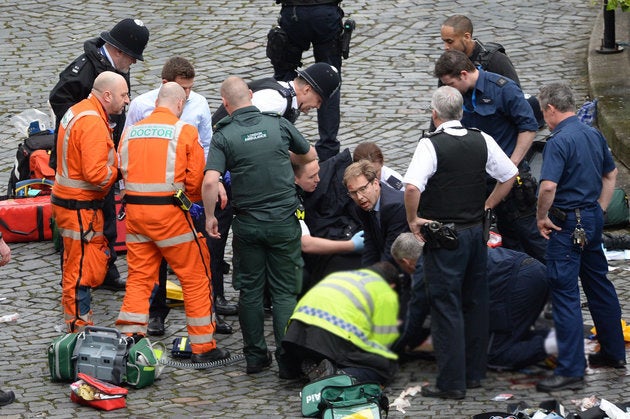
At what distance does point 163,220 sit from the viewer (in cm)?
805

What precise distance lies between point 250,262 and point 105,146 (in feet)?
4.22

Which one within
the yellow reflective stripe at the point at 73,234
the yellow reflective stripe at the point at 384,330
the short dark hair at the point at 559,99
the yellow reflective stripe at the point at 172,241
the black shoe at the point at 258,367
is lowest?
the black shoe at the point at 258,367

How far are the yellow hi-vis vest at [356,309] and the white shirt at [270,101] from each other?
5.05ft

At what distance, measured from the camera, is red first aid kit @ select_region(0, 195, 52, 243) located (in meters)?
10.3

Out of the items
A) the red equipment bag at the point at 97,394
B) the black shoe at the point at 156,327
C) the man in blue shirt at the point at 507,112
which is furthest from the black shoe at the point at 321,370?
the man in blue shirt at the point at 507,112

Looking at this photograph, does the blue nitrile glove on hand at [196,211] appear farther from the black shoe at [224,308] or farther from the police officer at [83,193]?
the black shoe at [224,308]

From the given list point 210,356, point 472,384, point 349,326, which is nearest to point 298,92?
point 210,356

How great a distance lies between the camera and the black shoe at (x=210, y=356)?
326 inches

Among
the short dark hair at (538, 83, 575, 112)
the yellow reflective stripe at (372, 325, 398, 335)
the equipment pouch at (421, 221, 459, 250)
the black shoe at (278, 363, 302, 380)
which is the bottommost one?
the black shoe at (278, 363, 302, 380)

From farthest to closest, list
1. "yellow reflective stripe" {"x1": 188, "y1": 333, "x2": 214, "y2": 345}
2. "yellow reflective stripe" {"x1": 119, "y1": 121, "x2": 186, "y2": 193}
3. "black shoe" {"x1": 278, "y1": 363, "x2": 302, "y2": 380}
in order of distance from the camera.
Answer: "yellow reflective stripe" {"x1": 188, "y1": 333, "x2": 214, "y2": 345}
"yellow reflective stripe" {"x1": 119, "y1": 121, "x2": 186, "y2": 193}
"black shoe" {"x1": 278, "y1": 363, "x2": 302, "y2": 380}

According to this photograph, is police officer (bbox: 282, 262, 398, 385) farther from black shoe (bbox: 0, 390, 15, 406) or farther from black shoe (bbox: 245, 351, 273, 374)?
black shoe (bbox: 0, 390, 15, 406)

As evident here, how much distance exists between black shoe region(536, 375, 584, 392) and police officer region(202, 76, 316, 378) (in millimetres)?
1641

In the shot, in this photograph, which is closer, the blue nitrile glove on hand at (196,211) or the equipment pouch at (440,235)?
the equipment pouch at (440,235)

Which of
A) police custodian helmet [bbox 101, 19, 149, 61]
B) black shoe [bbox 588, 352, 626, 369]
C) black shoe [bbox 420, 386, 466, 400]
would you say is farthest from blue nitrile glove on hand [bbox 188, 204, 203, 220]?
black shoe [bbox 588, 352, 626, 369]
